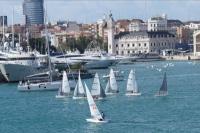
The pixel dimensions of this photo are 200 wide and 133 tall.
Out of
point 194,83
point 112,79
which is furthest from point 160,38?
point 112,79

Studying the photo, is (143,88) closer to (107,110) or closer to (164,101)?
(164,101)

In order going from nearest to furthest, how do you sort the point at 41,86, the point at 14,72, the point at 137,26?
the point at 41,86, the point at 14,72, the point at 137,26

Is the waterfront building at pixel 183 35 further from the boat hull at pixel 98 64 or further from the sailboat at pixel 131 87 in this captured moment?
the sailboat at pixel 131 87

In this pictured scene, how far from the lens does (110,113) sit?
3297cm

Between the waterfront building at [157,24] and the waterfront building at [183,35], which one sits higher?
the waterfront building at [157,24]

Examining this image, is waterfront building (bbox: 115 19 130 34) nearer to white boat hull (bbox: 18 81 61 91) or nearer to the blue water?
white boat hull (bbox: 18 81 61 91)

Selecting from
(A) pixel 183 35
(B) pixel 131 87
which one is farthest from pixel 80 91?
(A) pixel 183 35

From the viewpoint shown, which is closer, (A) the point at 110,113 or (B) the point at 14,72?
(A) the point at 110,113

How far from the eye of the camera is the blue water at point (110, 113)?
1120 inches

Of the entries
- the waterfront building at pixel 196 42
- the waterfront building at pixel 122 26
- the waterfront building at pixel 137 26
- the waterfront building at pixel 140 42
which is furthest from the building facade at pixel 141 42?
the waterfront building at pixel 122 26

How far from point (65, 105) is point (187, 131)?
11.5m

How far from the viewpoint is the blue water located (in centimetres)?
2844

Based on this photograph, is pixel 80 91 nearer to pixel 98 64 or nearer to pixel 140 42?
pixel 98 64

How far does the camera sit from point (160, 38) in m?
141
